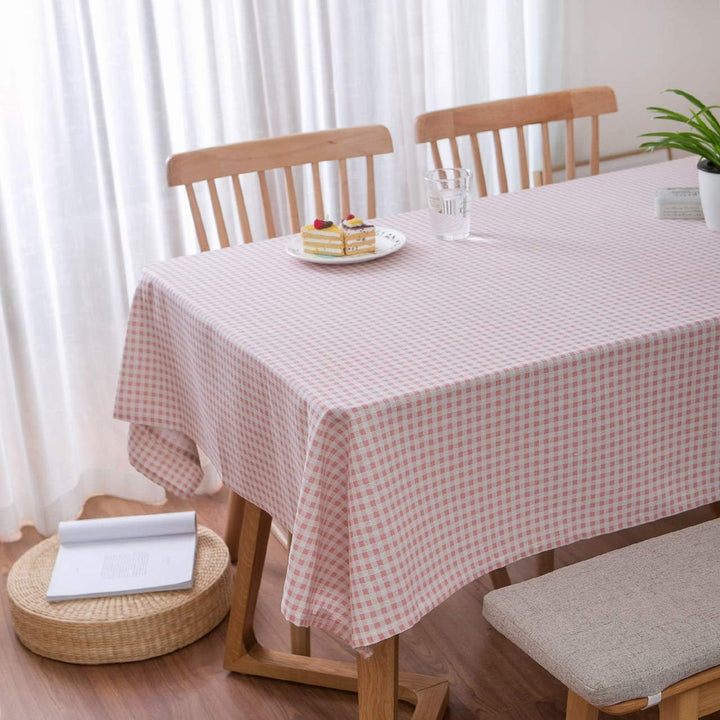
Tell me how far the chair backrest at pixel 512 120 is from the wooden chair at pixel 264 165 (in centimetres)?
15

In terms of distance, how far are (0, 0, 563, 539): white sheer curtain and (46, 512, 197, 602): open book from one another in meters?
0.38

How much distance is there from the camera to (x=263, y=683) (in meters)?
1.99

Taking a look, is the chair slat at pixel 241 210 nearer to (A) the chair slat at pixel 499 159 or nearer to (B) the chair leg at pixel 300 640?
(A) the chair slat at pixel 499 159

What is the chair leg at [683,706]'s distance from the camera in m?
1.27

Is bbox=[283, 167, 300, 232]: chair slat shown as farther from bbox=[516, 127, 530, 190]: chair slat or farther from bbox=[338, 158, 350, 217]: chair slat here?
bbox=[516, 127, 530, 190]: chair slat

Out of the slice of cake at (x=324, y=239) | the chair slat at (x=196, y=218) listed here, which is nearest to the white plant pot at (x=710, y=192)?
the slice of cake at (x=324, y=239)

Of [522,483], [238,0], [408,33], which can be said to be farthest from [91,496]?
[522,483]

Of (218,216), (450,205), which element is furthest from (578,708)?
(218,216)

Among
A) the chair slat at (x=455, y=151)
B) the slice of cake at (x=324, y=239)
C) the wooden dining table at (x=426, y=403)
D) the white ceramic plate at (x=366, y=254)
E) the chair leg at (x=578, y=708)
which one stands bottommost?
the chair leg at (x=578, y=708)

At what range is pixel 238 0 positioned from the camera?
8.32 feet

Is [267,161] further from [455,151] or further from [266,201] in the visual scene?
[455,151]

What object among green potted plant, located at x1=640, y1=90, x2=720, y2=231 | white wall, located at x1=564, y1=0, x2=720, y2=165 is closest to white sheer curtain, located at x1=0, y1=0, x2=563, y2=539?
white wall, located at x1=564, y1=0, x2=720, y2=165

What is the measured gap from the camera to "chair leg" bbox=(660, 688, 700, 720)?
1.27m

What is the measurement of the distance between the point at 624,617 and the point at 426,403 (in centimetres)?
36
